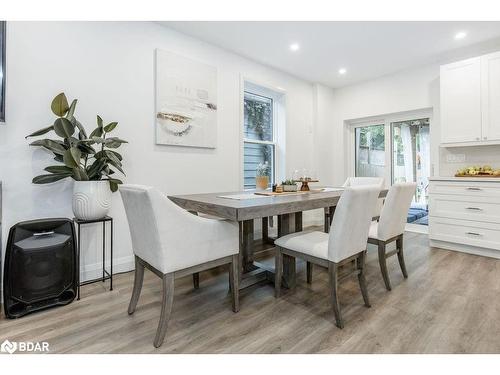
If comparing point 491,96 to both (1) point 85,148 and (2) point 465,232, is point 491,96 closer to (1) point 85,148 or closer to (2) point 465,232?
(2) point 465,232

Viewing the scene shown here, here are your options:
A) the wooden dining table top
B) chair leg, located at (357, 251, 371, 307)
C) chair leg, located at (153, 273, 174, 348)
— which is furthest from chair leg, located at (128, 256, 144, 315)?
chair leg, located at (357, 251, 371, 307)

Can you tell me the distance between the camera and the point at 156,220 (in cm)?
148

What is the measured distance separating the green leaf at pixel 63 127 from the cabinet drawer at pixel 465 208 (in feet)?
13.3

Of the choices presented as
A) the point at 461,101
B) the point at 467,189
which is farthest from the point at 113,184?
the point at 461,101

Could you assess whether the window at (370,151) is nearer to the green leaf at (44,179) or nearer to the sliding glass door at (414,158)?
the sliding glass door at (414,158)

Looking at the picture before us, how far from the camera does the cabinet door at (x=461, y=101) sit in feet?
10.9

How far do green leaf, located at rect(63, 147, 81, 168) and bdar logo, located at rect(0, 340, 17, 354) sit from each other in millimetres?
1139

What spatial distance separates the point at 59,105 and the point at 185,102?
4.30ft

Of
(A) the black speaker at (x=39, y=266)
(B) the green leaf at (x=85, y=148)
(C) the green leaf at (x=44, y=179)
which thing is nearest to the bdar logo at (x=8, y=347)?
(A) the black speaker at (x=39, y=266)

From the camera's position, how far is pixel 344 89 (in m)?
5.03

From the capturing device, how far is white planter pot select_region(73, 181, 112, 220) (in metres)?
2.11

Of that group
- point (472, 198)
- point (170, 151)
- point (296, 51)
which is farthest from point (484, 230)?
point (170, 151)

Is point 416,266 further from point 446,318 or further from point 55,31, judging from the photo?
point 55,31
